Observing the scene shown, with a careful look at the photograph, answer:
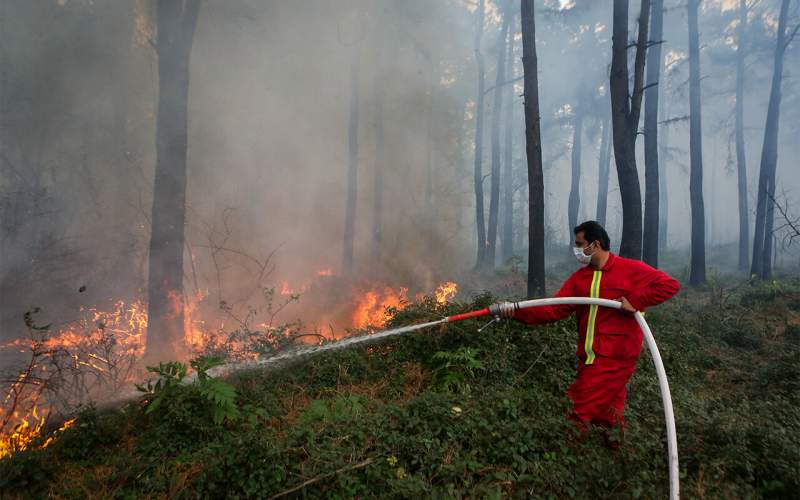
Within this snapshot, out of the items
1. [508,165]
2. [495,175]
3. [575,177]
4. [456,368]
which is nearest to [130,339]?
[456,368]

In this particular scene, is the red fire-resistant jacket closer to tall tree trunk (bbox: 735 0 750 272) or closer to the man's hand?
the man's hand

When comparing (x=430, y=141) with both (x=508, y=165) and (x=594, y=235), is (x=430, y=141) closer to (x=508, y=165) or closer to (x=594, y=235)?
(x=508, y=165)

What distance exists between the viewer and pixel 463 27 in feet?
85.5

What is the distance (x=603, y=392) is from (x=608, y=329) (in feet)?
2.01

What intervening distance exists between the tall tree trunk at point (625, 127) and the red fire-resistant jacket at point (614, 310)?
6627 millimetres

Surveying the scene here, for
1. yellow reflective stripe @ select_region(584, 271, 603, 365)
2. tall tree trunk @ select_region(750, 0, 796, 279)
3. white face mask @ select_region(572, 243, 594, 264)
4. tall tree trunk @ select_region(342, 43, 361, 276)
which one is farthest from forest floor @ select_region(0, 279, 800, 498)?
tall tree trunk @ select_region(750, 0, 796, 279)

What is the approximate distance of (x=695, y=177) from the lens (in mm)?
16078

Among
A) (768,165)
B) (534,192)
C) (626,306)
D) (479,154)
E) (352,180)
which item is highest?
(479,154)

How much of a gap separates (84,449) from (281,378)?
204 cm

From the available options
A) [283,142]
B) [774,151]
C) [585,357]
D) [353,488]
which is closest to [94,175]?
[283,142]

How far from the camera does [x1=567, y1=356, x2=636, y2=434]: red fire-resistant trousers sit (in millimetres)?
3824

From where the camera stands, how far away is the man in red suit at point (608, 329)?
146 inches

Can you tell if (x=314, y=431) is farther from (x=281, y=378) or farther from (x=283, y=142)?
(x=283, y=142)

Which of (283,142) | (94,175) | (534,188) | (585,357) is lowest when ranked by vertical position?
(585,357)
